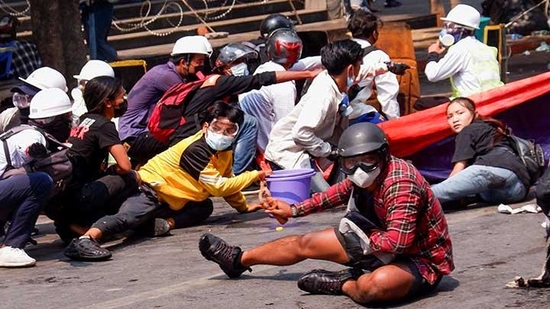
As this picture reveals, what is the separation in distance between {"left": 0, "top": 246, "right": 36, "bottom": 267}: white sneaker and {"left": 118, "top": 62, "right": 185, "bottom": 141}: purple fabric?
89.5 inches

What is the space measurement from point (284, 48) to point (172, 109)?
142 cm

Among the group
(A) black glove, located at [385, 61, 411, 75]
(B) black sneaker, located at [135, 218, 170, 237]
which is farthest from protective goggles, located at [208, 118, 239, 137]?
(A) black glove, located at [385, 61, 411, 75]

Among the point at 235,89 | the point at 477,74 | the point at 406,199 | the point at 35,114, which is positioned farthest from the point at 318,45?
the point at 406,199

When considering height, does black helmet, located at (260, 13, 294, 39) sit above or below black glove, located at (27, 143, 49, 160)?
above

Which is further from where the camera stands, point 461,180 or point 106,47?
point 106,47

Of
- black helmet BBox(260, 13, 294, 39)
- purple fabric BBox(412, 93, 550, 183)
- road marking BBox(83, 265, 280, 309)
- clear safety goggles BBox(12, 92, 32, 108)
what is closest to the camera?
road marking BBox(83, 265, 280, 309)

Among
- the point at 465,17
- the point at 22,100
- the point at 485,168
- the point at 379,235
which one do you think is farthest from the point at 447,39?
the point at 379,235

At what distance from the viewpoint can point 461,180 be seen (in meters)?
9.24

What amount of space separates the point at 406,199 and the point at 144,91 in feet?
14.7

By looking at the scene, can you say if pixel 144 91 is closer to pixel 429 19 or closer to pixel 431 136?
A: pixel 431 136

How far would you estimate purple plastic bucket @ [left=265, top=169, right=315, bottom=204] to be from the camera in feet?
31.2

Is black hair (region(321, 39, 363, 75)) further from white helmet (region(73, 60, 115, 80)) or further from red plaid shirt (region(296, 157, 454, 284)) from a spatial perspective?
red plaid shirt (region(296, 157, 454, 284))

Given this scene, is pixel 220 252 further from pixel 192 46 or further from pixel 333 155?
pixel 192 46

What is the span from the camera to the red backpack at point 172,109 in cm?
997
